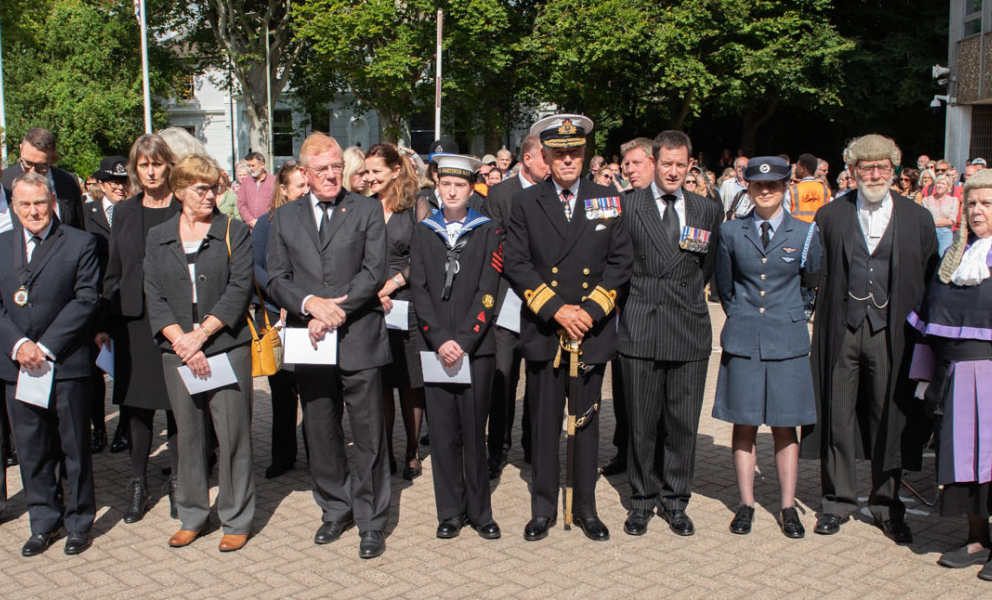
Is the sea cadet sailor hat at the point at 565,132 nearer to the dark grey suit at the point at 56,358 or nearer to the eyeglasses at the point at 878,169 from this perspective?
the eyeglasses at the point at 878,169

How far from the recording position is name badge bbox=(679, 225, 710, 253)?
16.9 ft

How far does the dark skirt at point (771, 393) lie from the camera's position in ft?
16.9

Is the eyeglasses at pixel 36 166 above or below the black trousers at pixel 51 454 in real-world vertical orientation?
above

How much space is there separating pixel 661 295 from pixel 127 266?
3.05 m

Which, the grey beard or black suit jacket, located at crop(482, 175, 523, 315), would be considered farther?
black suit jacket, located at crop(482, 175, 523, 315)

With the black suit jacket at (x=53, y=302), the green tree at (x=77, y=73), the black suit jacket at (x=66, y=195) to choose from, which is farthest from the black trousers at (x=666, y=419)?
the green tree at (x=77, y=73)

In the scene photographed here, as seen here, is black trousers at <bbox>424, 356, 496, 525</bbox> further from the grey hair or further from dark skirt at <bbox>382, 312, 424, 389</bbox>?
the grey hair

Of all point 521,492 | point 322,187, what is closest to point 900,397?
point 521,492

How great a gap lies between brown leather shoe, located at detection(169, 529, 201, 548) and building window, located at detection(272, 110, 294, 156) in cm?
4291

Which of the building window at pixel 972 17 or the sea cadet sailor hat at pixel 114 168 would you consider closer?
the sea cadet sailor hat at pixel 114 168

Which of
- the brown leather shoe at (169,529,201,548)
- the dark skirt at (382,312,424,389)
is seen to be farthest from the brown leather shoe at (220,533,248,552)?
the dark skirt at (382,312,424,389)

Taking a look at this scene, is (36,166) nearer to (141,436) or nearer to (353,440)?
(141,436)

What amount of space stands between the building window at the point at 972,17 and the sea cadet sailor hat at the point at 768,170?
20.8 meters

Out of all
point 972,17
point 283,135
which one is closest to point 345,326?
point 972,17
